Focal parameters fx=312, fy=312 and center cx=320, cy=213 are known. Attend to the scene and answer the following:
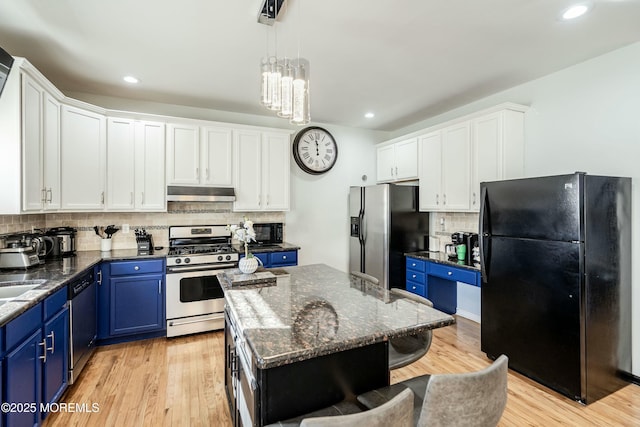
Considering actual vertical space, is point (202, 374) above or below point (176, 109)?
below

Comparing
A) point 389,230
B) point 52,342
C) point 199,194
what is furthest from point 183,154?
point 389,230

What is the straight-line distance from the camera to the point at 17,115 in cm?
223

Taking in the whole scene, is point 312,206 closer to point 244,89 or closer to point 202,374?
point 244,89

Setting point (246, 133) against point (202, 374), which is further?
point (246, 133)

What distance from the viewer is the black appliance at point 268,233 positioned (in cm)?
431

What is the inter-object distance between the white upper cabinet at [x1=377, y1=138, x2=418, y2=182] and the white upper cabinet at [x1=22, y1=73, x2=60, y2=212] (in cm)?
394

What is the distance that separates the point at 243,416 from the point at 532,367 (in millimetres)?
2313

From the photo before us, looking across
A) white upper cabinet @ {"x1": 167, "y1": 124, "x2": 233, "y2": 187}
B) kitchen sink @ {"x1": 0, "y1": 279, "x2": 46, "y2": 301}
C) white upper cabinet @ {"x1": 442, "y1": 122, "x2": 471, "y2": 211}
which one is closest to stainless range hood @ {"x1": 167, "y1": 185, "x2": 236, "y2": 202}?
white upper cabinet @ {"x1": 167, "y1": 124, "x2": 233, "y2": 187}

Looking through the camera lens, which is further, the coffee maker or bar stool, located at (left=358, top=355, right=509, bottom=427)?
the coffee maker

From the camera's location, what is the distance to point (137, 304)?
324 centimetres

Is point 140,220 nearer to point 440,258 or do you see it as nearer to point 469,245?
point 440,258

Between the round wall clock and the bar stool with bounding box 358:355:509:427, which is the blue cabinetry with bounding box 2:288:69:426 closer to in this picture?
the bar stool with bounding box 358:355:509:427

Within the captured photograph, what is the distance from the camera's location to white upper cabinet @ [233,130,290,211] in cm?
394

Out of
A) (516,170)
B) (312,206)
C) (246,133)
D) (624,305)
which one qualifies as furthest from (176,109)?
(624,305)
